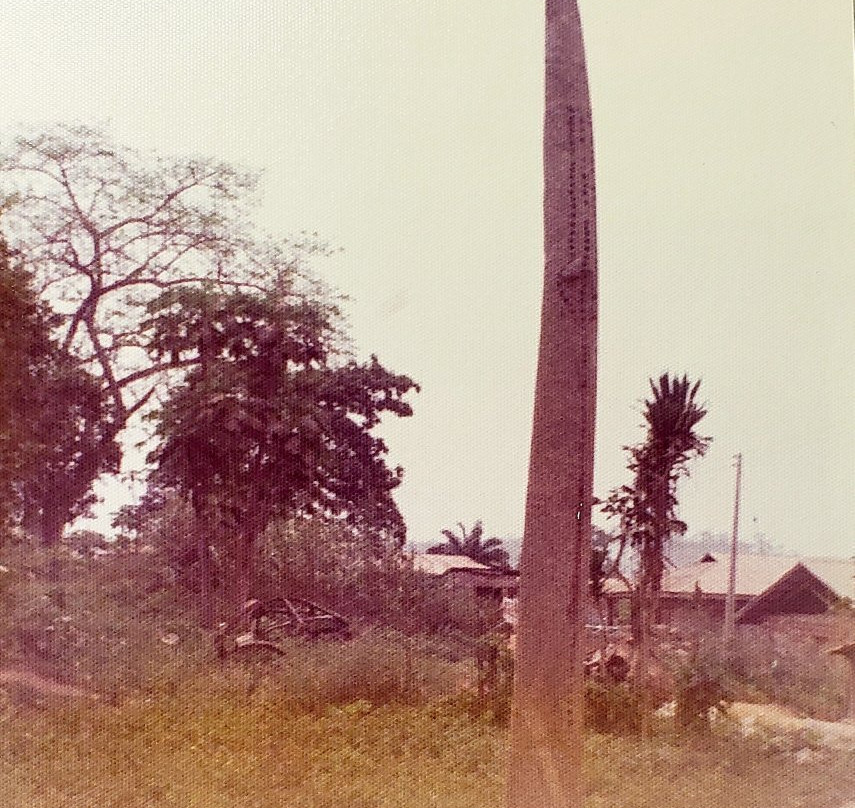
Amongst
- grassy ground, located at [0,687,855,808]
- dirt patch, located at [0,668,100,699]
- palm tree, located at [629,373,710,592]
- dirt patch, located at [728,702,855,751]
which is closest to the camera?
grassy ground, located at [0,687,855,808]

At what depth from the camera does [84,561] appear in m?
3.41

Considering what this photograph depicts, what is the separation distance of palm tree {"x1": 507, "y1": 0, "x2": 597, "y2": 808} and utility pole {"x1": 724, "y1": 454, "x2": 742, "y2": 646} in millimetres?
830

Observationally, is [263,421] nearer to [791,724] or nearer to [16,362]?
[16,362]

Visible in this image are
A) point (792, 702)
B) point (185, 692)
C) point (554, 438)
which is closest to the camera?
point (554, 438)

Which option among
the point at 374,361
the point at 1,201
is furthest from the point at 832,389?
the point at 1,201

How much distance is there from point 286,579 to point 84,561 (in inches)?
33.3

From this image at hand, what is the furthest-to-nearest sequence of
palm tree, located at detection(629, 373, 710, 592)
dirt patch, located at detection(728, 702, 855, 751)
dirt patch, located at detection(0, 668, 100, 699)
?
dirt patch, located at detection(728, 702, 855, 751)
palm tree, located at detection(629, 373, 710, 592)
dirt patch, located at detection(0, 668, 100, 699)

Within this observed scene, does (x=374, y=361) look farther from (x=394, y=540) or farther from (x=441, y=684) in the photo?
(x=441, y=684)

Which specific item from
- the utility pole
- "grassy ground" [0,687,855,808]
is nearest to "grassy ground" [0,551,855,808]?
"grassy ground" [0,687,855,808]

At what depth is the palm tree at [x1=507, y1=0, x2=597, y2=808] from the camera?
2.88 m

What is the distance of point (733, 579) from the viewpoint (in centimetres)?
342

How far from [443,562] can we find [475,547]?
0.51 feet

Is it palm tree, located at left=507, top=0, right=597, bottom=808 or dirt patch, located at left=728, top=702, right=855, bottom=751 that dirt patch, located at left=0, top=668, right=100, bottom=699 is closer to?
palm tree, located at left=507, top=0, right=597, bottom=808

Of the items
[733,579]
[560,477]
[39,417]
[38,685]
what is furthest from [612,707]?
[39,417]
